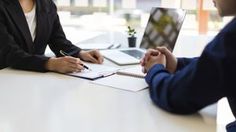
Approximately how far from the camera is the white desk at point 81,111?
0.92 m

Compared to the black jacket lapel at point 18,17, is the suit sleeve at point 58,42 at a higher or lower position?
lower

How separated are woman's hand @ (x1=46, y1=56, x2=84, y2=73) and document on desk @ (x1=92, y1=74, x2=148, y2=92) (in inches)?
5.7

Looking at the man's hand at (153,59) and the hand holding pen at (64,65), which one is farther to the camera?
the hand holding pen at (64,65)

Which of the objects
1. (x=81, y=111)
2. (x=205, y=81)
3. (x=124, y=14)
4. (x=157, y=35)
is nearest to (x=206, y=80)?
(x=205, y=81)

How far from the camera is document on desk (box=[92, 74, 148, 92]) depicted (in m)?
1.25

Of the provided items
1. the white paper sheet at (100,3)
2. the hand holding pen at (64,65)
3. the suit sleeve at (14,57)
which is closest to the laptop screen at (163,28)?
the hand holding pen at (64,65)

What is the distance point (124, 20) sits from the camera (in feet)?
10.0

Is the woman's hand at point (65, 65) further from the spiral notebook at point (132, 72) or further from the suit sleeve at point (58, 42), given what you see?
the suit sleeve at point (58, 42)

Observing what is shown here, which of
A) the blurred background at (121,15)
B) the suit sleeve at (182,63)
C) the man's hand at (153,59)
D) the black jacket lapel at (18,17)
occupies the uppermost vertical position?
the black jacket lapel at (18,17)

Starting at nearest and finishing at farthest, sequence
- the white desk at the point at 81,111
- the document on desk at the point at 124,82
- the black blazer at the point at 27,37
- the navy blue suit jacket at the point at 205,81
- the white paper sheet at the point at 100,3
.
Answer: the navy blue suit jacket at the point at 205,81 < the white desk at the point at 81,111 < the document on desk at the point at 124,82 < the black blazer at the point at 27,37 < the white paper sheet at the point at 100,3

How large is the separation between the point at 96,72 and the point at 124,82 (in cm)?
17

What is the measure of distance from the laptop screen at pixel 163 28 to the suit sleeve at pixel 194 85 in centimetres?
65

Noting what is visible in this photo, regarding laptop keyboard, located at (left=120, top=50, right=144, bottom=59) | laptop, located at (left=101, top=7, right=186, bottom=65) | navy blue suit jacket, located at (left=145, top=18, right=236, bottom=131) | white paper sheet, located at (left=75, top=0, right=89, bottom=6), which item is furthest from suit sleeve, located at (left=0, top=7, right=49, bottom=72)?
white paper sheet, located at (left=75, top=0, right=89, bottom=6)

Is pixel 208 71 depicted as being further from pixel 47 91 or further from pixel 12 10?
pixel 12 10
